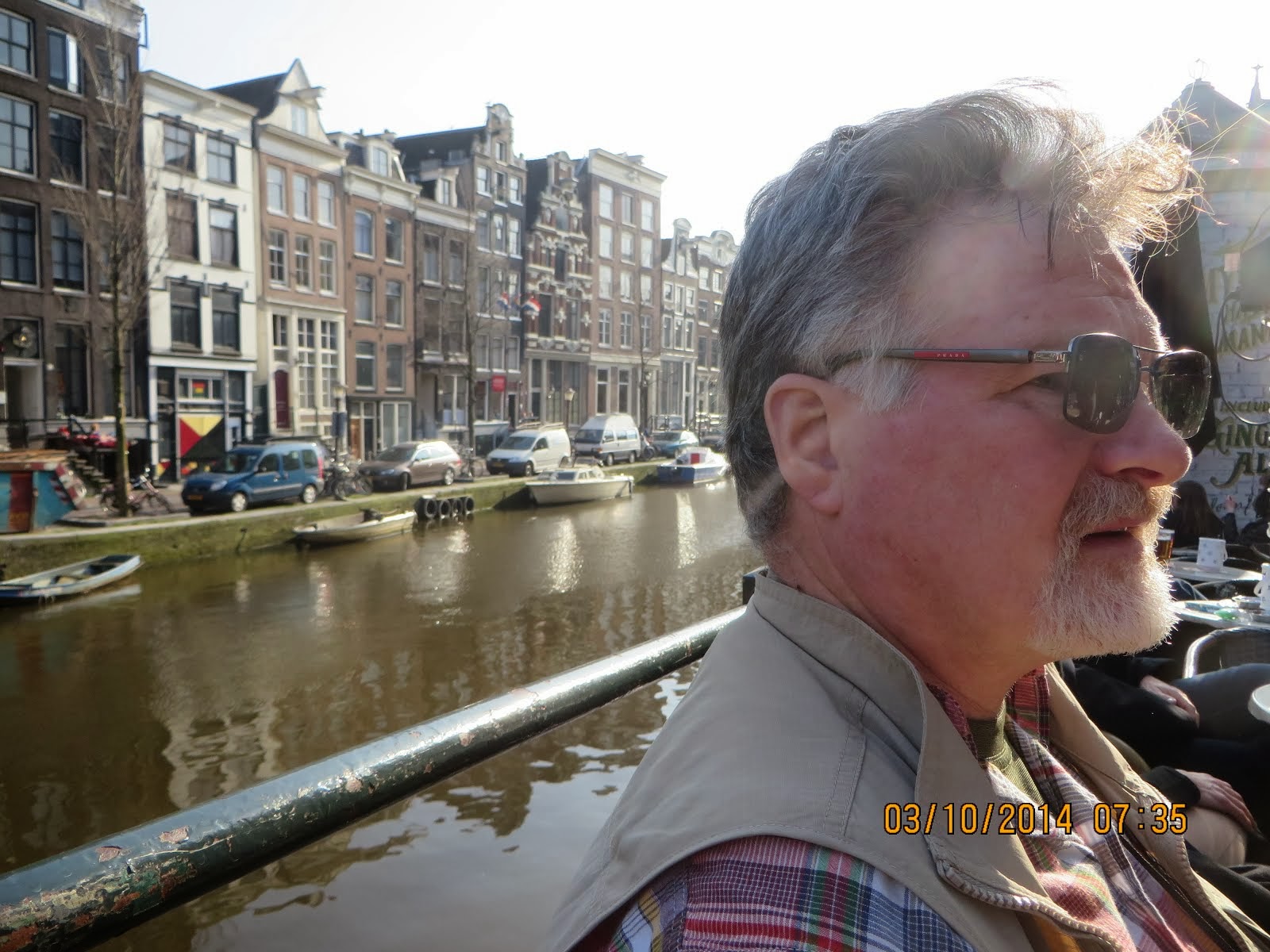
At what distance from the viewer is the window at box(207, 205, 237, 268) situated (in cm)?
2259

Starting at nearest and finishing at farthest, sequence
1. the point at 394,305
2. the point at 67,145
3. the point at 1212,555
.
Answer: the point at 1212,555, the point at 67,145, the point at 394,305

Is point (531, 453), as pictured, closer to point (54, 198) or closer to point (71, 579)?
point (54, 198)

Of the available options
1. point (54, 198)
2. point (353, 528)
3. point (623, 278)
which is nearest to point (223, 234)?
point (54, 198)

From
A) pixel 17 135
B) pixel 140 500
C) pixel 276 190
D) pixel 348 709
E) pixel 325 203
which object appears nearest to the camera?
pixel 348 709

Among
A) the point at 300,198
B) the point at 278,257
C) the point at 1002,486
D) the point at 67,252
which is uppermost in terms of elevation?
the point at 300,198

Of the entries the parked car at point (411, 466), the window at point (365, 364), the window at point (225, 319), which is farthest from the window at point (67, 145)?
the window at point (365, 364)

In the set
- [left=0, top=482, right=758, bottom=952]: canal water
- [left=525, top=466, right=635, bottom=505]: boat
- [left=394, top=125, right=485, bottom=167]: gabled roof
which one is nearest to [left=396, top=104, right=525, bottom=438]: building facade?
[left=394, top=125, right=485, bottom=167]: gabled roof

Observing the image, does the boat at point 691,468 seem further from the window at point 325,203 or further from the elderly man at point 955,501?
the elderly man at point 955,501

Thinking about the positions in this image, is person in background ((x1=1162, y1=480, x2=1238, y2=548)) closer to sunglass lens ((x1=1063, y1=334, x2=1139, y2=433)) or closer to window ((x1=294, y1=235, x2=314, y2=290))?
sunglass lens ((x1=1063, y1=334, x2=1139, y2=433))

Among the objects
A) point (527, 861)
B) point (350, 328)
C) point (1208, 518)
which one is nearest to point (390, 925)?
point (527, 861)

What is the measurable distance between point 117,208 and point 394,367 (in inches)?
489

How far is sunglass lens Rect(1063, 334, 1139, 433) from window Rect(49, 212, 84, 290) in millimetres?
21390

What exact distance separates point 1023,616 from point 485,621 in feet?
37.4

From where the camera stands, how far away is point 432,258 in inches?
1193
